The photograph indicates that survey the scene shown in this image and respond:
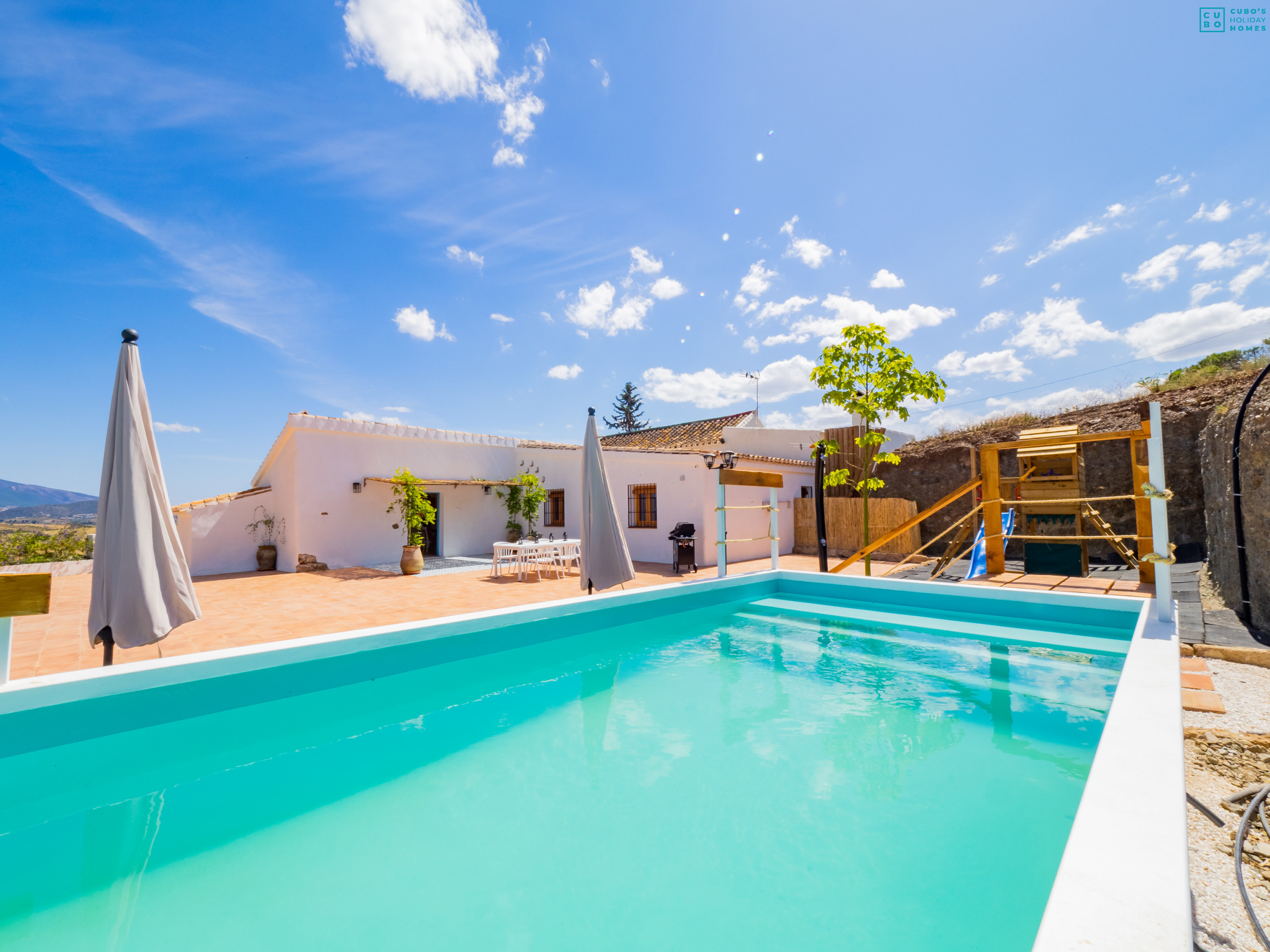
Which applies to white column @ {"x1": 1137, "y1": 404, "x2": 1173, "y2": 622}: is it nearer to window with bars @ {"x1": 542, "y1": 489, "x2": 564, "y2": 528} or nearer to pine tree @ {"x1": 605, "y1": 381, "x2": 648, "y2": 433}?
window with bars @ {"x1": 542, "y1": 489, "x2": 564, "y2": 528}

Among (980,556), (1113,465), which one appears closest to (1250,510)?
(980,556)

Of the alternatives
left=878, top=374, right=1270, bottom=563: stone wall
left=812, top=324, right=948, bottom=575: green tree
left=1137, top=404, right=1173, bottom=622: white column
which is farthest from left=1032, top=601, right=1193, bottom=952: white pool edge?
left=878, top=374, right=1270, bottom=563: stone wall

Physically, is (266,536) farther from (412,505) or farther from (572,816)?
(572,816)

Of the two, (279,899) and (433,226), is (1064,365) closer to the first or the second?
(433,226)

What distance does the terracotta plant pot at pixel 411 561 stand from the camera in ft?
38.3

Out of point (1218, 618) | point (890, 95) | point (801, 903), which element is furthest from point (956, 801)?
point (890, 95)

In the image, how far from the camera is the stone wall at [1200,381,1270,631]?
16.5 feet

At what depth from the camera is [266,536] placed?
13656mm

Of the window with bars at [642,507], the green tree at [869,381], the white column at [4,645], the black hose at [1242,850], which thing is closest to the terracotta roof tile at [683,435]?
the window with bars at [642,507]

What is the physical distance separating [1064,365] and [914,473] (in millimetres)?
9951

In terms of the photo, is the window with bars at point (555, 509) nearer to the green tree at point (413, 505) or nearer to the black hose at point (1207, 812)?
the green tree at point (413, 505)

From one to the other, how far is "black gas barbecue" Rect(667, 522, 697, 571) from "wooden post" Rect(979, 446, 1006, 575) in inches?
221

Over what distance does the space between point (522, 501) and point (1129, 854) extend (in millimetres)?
15224

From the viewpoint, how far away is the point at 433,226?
39.8 ft
